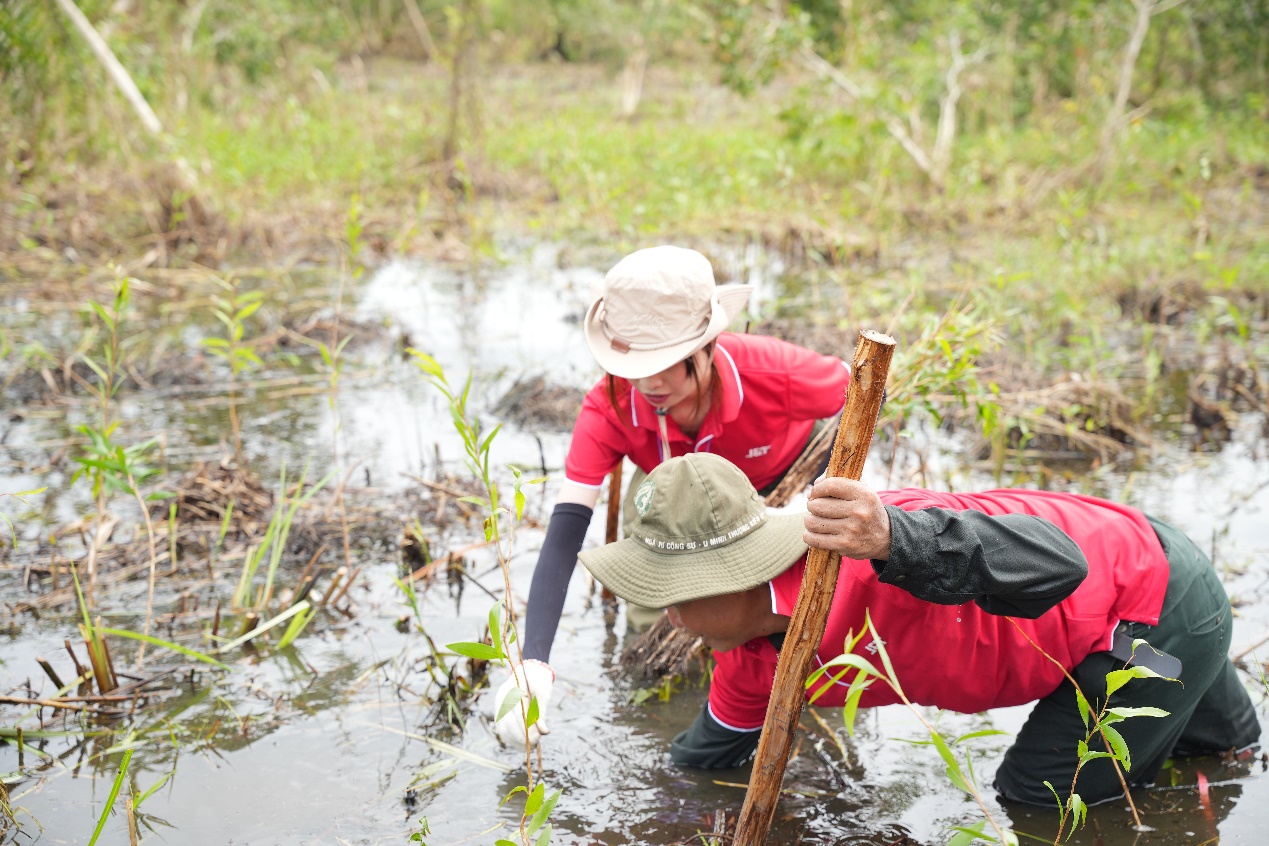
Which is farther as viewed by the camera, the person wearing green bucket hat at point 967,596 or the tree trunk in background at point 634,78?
the tree trunk in background at point 634,78

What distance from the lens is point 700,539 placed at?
1939mm

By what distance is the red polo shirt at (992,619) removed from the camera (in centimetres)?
202

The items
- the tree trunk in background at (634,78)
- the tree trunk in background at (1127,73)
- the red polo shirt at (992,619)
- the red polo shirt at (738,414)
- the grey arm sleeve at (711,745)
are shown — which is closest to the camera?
the red polo shirt at (992,619)

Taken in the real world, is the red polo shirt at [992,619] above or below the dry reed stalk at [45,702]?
above

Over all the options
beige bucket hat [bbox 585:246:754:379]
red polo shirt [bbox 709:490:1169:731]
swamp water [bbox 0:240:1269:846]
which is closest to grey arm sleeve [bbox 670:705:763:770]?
→ swamp water [bbox 0:240:1269:846]

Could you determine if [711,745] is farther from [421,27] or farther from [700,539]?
[421,27]

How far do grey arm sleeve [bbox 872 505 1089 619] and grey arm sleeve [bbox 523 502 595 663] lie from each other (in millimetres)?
949

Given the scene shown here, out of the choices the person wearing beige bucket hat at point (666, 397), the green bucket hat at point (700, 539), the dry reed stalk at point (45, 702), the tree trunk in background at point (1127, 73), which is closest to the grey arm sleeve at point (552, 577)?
the person wearing beige bucket hat at point (666, 397)

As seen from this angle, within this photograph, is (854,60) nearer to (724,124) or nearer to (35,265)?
(724,124)

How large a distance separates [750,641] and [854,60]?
7379 millimetres

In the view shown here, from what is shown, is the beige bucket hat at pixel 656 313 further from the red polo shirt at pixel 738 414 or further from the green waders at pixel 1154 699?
the green waders at pixel 1154 699

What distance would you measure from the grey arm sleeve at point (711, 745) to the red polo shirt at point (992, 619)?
15.5 inches

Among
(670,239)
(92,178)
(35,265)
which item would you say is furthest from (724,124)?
(35,265)

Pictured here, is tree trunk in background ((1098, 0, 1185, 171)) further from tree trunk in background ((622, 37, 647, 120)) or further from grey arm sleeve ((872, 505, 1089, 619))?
grey arm sleeve ((872, 505, 1089, 619))
